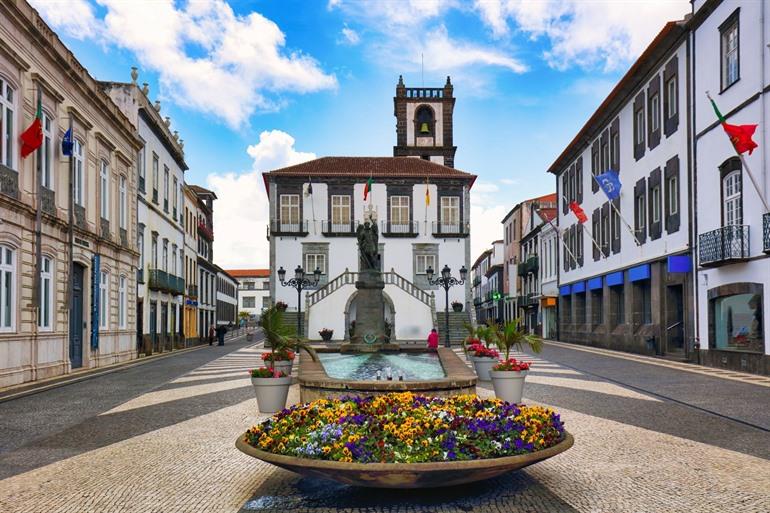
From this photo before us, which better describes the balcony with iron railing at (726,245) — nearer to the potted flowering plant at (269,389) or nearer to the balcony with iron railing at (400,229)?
the potted flowering plant at (269,389)

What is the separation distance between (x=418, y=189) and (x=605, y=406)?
35.2m

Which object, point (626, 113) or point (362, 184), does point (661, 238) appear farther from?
point (362, 184)

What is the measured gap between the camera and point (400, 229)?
4597 centimetres

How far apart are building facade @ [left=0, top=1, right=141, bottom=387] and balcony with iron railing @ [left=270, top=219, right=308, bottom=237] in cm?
1917

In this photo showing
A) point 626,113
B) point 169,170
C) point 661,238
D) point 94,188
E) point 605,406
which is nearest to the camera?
point 605,406

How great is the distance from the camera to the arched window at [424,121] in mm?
57094

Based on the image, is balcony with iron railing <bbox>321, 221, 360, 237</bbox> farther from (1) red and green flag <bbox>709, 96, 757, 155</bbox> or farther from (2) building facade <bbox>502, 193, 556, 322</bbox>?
(1) red and green flag <bbox>709, 96, 757, 155</bbox>

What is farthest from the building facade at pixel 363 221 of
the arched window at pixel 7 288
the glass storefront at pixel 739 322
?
the arched window at pixel 7 288

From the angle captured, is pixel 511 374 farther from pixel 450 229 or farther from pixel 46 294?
pixel 450 229

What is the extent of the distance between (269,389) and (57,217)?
424 inches

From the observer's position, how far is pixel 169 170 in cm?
3669

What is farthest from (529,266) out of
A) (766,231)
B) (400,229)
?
(766,231)

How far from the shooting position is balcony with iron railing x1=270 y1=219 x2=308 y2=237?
4528 cm

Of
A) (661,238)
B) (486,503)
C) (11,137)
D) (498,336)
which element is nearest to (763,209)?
(661,238)
